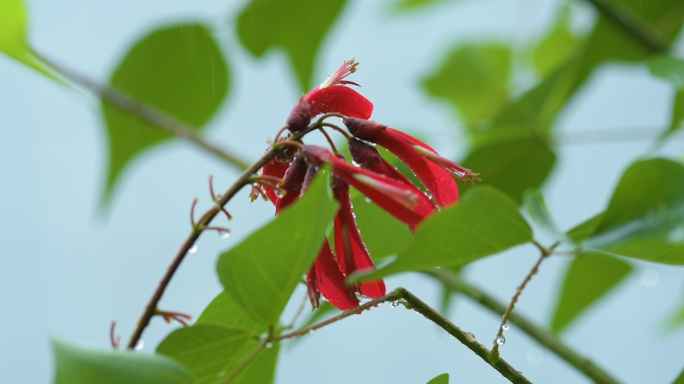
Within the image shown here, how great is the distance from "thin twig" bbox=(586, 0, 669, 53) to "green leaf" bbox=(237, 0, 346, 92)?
0.20 metres

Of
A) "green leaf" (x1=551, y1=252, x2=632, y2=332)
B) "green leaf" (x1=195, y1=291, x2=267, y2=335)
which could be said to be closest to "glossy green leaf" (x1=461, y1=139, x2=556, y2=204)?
"green leaf" (x1=551, y1=252, x2=632, y2=332)

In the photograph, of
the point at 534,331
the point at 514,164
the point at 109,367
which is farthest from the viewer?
the point at 514,164

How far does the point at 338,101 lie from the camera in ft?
0.86

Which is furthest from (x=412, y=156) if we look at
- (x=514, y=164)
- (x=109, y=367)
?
(x=514, y=164)

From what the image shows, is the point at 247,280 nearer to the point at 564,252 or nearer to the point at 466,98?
the point at 564,252

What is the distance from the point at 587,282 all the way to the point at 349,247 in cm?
32

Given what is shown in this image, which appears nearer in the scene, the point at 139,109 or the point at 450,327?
the point at 450,327

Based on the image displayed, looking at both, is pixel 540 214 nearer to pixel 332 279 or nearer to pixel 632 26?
pixel 332 279

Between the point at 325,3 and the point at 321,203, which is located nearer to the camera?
the point at 321,203

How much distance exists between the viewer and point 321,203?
0.17m

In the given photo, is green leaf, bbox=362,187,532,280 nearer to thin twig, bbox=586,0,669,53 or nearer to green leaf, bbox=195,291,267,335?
green leaf, bbox=195,291,267,335

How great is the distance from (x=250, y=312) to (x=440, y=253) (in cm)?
6

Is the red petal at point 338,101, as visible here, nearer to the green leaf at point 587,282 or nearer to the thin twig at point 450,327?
the thin twig at point 450,327

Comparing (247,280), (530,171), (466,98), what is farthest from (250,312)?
(466,98)
